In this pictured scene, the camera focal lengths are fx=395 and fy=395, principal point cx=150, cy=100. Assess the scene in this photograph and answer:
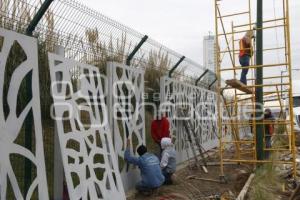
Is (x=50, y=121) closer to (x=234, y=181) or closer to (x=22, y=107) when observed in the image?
(x=22, y=107)

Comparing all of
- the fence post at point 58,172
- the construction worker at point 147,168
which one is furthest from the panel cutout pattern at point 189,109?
the fence post at point 58,172

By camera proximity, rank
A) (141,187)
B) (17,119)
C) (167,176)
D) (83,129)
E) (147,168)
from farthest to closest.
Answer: (167,176)
(141,187)
(147,168)
(83,129)
(17,119)

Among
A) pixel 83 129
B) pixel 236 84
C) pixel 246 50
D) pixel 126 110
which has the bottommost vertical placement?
pixel 83 129

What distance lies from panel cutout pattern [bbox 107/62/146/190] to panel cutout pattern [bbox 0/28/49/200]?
232cm

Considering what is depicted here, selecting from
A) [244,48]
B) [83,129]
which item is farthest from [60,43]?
[244,48]

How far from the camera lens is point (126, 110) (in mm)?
7652

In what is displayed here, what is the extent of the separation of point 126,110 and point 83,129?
7.03 feet

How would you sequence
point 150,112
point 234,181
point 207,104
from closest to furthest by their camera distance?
point 234,181 < point 150,112 < point 207,104

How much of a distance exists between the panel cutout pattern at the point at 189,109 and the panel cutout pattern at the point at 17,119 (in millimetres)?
5515

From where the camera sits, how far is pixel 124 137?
742cm

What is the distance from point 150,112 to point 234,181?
273 centimetres

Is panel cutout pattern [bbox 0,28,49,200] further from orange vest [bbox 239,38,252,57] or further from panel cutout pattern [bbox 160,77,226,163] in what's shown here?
orange vest [bbox 239,38,252,57]

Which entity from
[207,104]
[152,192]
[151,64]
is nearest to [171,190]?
[152,192]

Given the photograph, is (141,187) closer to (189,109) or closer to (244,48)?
(244,48)
